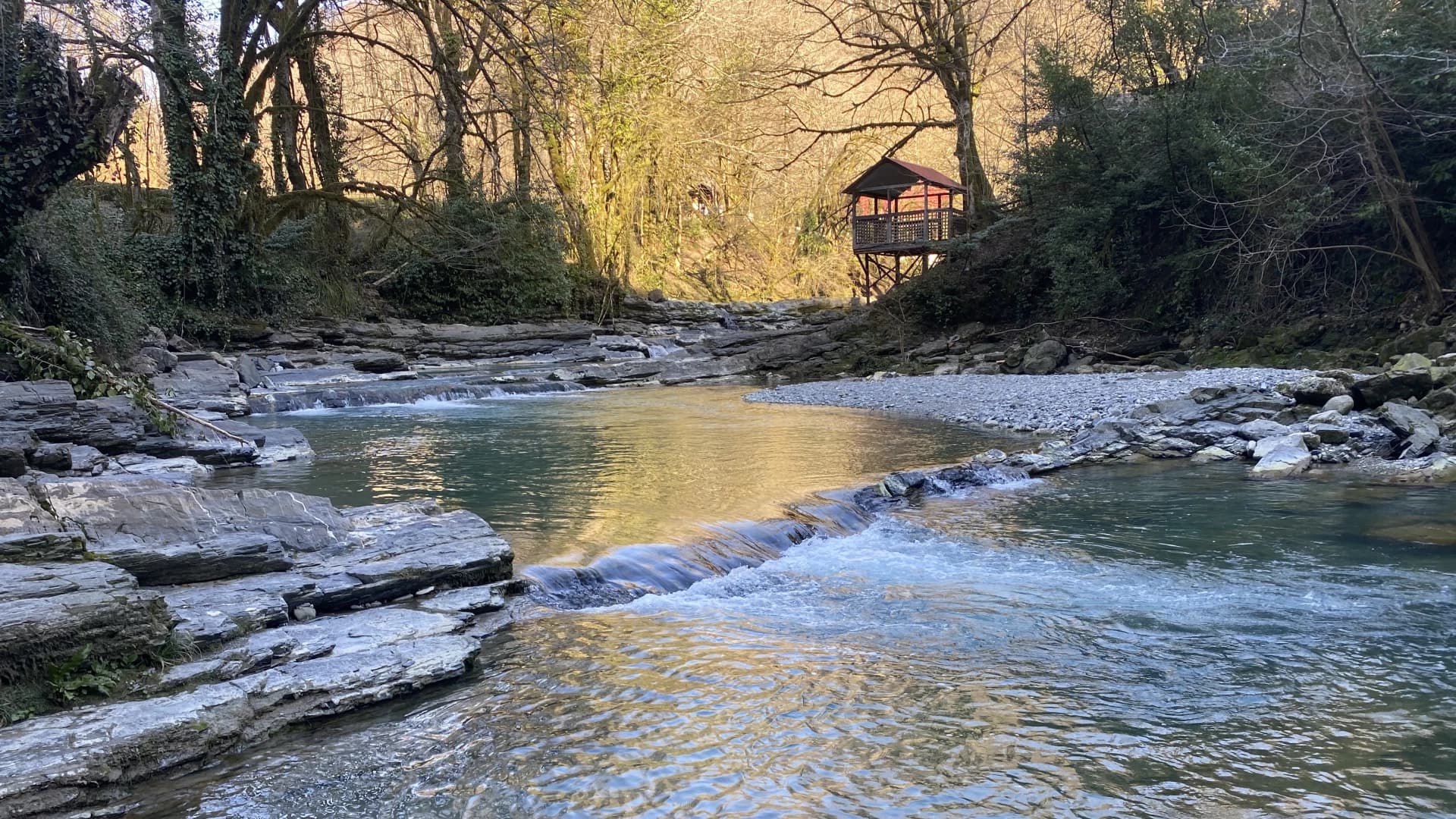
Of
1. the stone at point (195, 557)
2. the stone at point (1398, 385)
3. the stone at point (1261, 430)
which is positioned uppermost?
the stone at point (1398, 385)

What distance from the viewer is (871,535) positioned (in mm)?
7168

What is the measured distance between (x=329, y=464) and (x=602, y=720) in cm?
658

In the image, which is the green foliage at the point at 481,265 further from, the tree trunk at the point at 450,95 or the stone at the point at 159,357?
the stone at the point at 159,357

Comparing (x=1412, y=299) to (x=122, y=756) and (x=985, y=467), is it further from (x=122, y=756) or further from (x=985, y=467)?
(x=122, y=756)

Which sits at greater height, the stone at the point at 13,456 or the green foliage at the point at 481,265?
the green foliage at the point at 481,265

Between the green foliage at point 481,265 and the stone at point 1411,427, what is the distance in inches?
722

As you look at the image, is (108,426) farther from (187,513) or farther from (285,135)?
(285,135)

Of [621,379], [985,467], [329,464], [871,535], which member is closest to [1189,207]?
[985,467]

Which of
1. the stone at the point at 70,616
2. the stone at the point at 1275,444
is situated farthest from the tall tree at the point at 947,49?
the stone at the point at 70,616

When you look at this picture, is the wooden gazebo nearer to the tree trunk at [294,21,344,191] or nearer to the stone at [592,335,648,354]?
the stone at [592,335,648,354]

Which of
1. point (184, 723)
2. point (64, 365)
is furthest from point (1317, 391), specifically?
point (64, 365)

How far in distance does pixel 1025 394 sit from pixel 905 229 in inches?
428

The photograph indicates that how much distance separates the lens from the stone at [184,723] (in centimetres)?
315

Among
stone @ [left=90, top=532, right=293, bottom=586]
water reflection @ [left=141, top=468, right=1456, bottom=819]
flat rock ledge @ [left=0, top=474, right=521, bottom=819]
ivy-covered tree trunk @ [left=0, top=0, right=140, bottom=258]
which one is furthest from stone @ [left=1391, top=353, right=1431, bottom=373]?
ivy-covered tree trunk @ [left=0, top=0, right=140, bottom=258]
